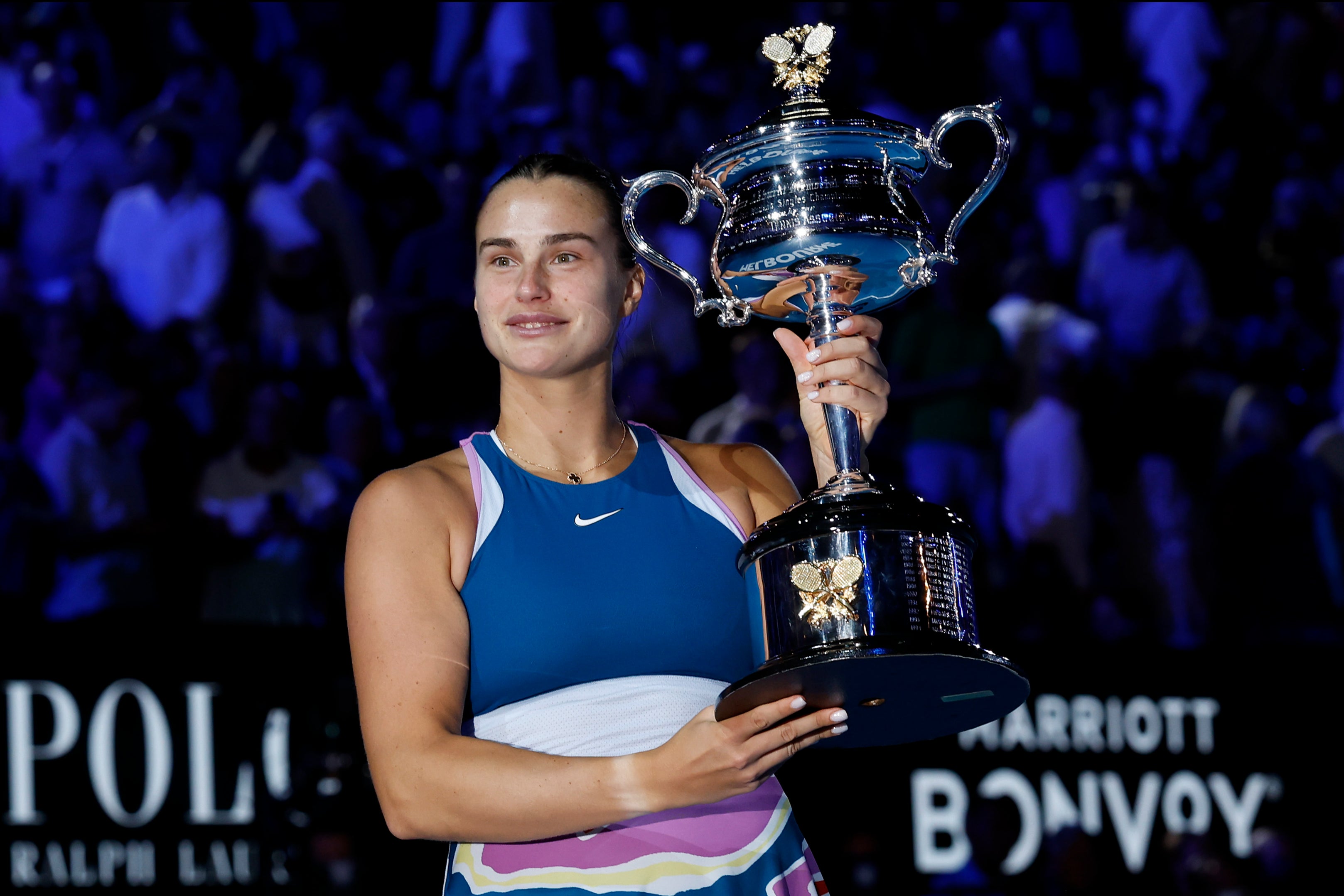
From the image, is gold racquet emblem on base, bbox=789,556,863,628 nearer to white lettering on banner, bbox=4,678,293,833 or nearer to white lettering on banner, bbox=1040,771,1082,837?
white lettering on banner, bbox=4,678,293,833

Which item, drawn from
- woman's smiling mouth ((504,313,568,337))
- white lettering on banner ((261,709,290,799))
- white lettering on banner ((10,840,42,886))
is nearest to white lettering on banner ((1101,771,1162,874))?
white lettering on banner ((261,709,290,799))

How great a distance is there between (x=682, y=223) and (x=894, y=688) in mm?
489

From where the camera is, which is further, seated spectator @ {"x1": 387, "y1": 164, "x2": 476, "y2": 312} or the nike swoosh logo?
seated spectator @ {"x1": 387, "y1": 164, "x2": 476, "y2": 312}

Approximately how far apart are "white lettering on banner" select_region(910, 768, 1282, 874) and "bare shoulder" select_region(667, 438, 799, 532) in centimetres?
221

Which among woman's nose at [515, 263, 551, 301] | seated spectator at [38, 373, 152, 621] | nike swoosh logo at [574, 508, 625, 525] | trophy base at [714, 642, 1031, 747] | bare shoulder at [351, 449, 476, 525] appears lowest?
trophy base at [714, 642, 1031, 747]

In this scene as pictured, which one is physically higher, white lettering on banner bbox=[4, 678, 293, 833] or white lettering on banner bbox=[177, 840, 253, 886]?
white lettering on banner bbox=[4, 678, 293, 833]

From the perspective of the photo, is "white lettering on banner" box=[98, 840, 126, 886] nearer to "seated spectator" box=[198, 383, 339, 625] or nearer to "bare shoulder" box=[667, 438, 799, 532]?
"seated spectator" box=[198, 383, 339, 625]

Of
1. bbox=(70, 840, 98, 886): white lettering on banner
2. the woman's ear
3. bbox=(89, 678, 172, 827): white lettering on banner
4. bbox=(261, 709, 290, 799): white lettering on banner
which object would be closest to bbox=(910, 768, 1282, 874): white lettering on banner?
bbox=(261, 709, 290, 799): white lettering on banner

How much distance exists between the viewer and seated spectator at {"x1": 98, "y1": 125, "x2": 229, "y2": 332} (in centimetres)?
408

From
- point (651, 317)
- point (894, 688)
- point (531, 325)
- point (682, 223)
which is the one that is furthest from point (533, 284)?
point (651, 317)

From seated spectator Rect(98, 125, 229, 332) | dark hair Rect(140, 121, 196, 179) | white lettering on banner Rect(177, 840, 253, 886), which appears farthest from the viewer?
dark hair Rect(140, 121, 196, 179)

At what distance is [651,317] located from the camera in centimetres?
323

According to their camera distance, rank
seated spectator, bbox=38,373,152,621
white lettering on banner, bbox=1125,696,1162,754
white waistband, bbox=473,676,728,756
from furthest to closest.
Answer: white lettering on banner, bbox=1125,696,1162,754, seated spectator, bbox=38,373,152,621, white waistband, bbox=473,676,728,756

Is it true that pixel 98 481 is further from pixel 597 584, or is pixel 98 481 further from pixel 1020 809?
pixel 597 584
